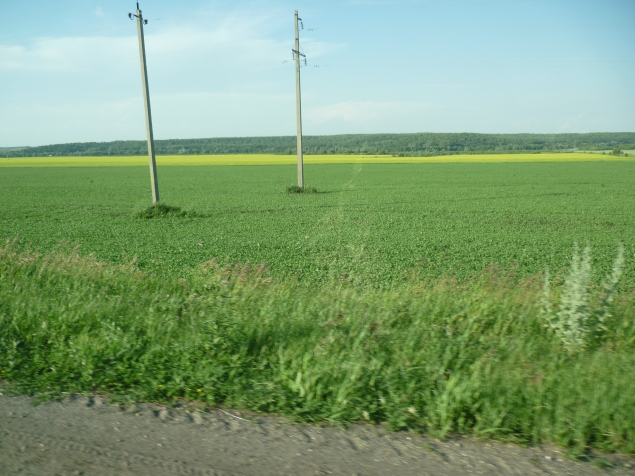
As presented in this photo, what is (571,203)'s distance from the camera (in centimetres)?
2900

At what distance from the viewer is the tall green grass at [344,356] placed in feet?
11.3

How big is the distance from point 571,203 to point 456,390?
28676 mm

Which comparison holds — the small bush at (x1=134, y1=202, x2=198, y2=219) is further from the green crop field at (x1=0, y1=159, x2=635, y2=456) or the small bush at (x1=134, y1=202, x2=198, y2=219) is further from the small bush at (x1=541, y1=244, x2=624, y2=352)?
the small bush at (x1=541, y1=244, x2=624, y2=352)

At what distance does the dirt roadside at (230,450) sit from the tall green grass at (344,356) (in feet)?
0.55

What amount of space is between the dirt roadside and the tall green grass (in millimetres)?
169

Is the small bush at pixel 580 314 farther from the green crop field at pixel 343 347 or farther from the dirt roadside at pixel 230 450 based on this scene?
the dirt roadside at pixel 230 450

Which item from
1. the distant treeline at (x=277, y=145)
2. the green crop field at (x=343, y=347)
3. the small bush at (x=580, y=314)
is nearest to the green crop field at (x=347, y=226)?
the green crop field at (x=343, y=347)

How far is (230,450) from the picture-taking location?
10.1 ft

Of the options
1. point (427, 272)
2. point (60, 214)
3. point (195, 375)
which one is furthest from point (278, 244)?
point (60, 214)

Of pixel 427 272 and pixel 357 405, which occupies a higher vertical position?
pixel 357 405

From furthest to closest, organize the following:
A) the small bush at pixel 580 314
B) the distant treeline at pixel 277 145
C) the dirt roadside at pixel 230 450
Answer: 1. the distant treeline at pixel 277 145
2. the small bush at pixel 580 314
3. the dirt roadside at pixel 230 450

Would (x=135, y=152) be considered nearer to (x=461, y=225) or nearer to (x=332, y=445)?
(x=461, y=225)

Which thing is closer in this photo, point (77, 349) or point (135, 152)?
point (77, 349)

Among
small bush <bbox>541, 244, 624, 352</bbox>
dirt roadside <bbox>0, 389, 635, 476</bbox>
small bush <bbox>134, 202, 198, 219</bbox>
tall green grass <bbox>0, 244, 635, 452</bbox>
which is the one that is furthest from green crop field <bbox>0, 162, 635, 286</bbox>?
dirt roadside <bbox>0, 389, 635, 476</bbox>
